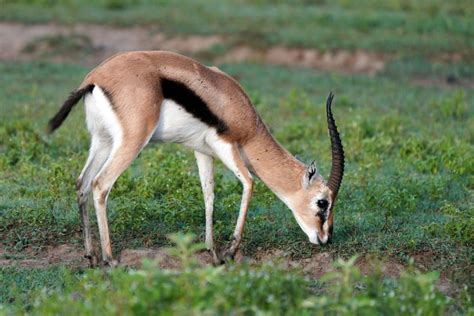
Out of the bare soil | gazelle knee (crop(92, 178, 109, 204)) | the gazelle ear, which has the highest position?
gazelle knee (crop(92, 178, 109, 204))

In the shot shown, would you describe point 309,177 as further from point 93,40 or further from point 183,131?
point 93,40

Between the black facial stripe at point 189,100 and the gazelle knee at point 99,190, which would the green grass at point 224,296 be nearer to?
the gazelle knee at point 99,190

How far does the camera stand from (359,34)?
43.8 feet

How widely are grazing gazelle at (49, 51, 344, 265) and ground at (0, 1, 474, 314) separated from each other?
285 mm

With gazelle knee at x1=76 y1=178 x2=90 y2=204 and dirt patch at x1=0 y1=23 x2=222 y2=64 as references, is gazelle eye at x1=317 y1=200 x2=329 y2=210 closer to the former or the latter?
gazelle knee at x1=76 y1=178 x2=90 y2=204

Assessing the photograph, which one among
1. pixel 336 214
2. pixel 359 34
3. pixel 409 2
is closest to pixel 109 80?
pixel 336 214

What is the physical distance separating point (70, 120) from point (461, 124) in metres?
3.91

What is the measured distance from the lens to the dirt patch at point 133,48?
1259 centimetres

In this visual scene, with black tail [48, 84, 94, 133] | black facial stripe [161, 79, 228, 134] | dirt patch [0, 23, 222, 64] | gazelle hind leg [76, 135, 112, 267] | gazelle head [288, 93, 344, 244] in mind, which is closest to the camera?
black tail [48, 84, 94, 133]

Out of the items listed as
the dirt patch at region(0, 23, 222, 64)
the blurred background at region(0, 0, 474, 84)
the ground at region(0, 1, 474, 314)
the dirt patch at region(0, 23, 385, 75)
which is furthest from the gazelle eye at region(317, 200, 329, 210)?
the dirt patch at region(0, 23, 222, 64)

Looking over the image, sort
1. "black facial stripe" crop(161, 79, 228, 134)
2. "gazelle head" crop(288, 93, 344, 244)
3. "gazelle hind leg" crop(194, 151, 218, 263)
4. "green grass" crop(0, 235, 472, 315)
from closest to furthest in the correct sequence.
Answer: "green grass" crop(0, 235, 472, 315)
"black facial stripe" crop(161, 79, 228, 134)
"gazelle head" crop(288, 93, 344, 244)
"gazelle hind leg" crop(194, 151, 218, 263)

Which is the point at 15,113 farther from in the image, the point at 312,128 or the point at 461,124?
the point at 461,124

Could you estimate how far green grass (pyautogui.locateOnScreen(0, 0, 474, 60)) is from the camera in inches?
508

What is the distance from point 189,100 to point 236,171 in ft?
1.84
